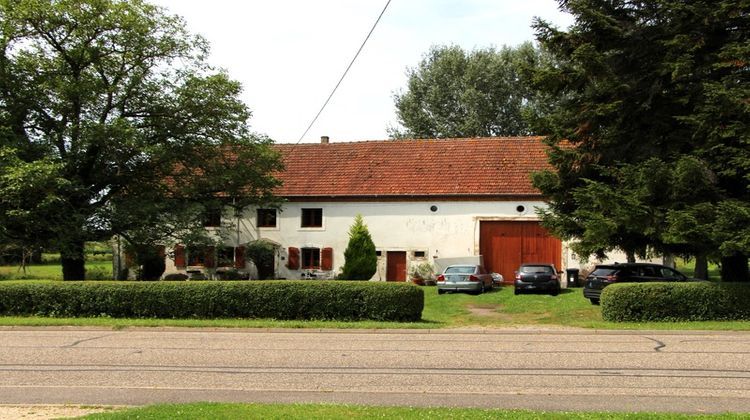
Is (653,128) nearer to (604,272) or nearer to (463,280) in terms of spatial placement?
(604,272)

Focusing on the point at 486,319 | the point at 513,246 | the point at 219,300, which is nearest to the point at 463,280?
the point at 513,246

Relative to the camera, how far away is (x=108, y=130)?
24.6m

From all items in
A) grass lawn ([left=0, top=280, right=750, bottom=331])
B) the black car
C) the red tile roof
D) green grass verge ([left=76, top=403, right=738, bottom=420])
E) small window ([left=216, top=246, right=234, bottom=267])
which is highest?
the red tile roof

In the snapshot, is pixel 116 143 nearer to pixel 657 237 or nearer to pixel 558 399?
pixel 657 237

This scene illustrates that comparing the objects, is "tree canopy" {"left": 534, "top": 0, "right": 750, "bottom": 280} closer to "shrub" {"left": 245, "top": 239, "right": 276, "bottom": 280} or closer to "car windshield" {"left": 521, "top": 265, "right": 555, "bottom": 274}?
"car windshield" {"left": 521, "top": 265, "right": 555, "bottom": 274}

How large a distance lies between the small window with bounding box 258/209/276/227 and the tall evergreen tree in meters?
5.59

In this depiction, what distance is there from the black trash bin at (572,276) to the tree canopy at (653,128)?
8580mm

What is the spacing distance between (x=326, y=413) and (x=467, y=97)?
51.8 meters

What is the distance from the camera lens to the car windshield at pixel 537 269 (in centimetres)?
2736

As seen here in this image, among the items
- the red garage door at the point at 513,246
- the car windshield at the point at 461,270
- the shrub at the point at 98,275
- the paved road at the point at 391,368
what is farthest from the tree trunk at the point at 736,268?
the shrub at the point at 98,275

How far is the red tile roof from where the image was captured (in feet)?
116

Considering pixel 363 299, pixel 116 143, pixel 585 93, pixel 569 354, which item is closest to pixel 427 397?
pixel 569 354

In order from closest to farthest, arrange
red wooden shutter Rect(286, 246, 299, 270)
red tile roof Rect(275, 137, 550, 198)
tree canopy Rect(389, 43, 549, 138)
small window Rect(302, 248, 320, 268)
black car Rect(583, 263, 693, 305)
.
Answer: black car Rect(583, 263, 693, 305) → red tile roof Rect(275, 137, 550, 198) → red wooden shutter Rect(286, 246, 299, 270) → small window Rect(302, 248, 320, 268) → tree canopy Rect(389, 43, 549, 138)

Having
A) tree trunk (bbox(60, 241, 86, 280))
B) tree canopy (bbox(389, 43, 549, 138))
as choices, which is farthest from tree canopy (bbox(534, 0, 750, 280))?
tree canopy (bbox(389, 43, 549, 138))
